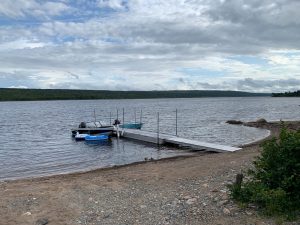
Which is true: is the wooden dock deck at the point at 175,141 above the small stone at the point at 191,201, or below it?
below

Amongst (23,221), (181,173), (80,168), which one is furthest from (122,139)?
(23,221)


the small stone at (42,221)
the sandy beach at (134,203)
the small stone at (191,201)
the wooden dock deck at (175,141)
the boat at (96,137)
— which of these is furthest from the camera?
the boat at (96,137)

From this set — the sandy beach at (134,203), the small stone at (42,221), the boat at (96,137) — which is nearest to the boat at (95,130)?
the boat at (96,137)

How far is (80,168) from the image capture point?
76.7 ft

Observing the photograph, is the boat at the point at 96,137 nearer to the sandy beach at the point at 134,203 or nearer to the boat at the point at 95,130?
the boat at the point at 95,130

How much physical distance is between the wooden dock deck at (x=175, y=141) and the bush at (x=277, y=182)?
16.1 meters

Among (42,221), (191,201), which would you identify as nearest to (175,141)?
(191,201)

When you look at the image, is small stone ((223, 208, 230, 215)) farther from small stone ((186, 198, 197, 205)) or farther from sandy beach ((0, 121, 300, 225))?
small stone ((186, 198, 197, 205))

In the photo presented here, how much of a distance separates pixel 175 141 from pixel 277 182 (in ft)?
75.6

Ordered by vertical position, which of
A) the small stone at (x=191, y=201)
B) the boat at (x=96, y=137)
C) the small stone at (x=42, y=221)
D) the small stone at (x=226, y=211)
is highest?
the small stone at (x=226, y=211)

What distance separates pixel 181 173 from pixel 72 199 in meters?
5.10

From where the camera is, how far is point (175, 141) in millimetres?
32188

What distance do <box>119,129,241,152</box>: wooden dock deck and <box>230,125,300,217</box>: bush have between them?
1610 centimetres

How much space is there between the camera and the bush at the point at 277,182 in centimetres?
863
